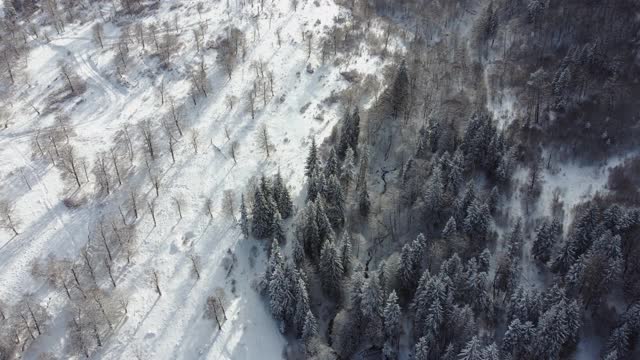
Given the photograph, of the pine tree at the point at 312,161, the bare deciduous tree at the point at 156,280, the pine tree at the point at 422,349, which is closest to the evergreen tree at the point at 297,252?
the pine tree at the point at 312,161

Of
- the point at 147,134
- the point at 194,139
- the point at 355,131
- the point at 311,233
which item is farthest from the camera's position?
the point at 147,134

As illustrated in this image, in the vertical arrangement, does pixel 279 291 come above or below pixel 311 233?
below

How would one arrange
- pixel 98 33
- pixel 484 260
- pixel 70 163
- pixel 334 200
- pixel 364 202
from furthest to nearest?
pixel 98 33
pixel 70 163
pixel 364 202
pixel 334 200
pixel 484 260

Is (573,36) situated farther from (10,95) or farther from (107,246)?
(10,95)

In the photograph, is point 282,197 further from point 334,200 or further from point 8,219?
point 8,219

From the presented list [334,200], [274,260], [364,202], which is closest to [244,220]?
[274,260]

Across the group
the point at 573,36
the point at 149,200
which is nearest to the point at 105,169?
the point at 149,200
